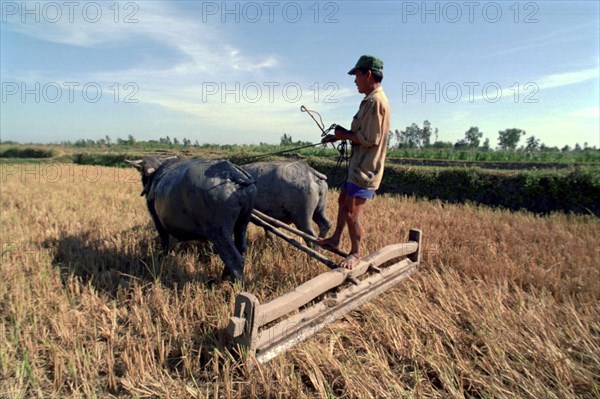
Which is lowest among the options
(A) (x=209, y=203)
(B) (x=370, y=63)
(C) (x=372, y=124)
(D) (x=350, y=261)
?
(D) (x=350, y=261)

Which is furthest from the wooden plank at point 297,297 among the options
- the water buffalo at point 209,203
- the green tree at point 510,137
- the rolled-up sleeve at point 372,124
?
the green tree at point 510,137

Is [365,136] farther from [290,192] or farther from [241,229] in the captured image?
[290,192]

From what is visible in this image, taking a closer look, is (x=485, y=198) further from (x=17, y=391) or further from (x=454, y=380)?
(x=17, y=391)

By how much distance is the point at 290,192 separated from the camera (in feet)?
14.9

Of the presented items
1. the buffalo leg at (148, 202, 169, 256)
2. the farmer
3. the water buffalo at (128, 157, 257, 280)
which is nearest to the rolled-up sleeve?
the farmer

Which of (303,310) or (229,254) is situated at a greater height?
(229,254)

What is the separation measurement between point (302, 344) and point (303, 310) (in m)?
0.29

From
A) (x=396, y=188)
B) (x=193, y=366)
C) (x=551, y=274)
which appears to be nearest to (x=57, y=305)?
(x=193, y=366)

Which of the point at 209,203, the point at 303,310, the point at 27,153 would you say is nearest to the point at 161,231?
the point at 209,203

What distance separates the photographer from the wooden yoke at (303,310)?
2197 mm

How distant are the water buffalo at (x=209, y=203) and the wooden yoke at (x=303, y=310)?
0.86m

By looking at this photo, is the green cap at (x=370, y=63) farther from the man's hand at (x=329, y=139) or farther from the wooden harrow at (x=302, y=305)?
the wooden harrow at (x=302, y=305)

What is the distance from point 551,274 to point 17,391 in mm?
4877

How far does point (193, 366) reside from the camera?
7.80 ft
